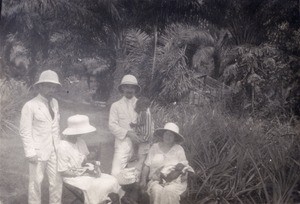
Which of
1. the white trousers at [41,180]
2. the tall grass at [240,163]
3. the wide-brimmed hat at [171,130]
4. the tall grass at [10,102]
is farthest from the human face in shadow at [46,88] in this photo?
the tall grass at [10,102]

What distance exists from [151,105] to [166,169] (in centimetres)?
376

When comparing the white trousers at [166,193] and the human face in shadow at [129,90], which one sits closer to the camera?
the white trousers at [166,193]

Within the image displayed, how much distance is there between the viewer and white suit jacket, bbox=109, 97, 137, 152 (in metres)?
5.17

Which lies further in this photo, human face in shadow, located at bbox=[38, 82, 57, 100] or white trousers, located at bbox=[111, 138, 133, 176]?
white trousers, located at bbox=[111, 138, 133, 176]

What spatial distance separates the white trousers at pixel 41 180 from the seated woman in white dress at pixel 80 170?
27 cm

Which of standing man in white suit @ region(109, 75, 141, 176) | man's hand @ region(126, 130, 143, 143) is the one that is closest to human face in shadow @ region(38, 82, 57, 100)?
standing man in white suit @ region(109, 75, 141, 176)

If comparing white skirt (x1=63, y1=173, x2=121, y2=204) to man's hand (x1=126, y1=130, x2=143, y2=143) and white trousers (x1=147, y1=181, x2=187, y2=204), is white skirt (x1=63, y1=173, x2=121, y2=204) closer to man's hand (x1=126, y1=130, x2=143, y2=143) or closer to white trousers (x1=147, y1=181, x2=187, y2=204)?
white trousers (x1=147, y1=181, x2=187, y2=204)

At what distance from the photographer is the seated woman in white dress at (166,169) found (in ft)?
14.3

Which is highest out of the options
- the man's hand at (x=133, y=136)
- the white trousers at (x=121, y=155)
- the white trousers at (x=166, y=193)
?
the man's hand at (x=133, y=136)

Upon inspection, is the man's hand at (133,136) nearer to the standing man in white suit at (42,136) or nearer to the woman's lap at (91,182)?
the woman's lap at (91,182)

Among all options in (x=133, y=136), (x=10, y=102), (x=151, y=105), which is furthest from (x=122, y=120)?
(x=10, y=102)

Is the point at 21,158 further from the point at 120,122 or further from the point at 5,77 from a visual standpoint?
the point at 5,77

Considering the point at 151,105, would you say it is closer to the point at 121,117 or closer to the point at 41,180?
the point at 121,117

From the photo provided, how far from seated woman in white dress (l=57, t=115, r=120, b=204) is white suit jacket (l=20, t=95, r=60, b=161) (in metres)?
0.27
